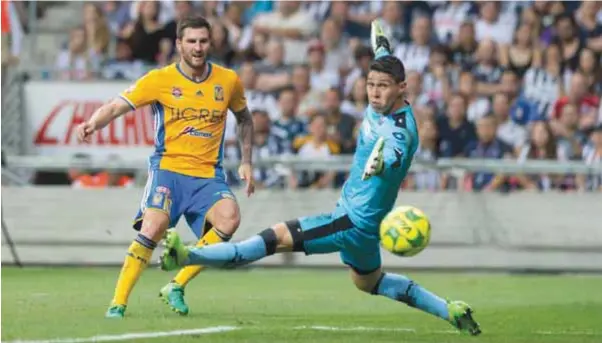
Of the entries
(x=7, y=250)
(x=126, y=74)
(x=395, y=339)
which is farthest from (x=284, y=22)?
(x=395, y=339)

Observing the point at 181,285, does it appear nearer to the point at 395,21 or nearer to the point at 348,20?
the point at 395,21

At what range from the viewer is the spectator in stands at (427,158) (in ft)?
64.7

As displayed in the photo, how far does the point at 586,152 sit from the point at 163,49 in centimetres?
690

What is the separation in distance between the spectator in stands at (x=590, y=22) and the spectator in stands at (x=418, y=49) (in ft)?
7.57

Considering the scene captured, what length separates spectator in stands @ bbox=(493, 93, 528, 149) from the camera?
68.8ft

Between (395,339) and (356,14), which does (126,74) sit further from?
(395,339)

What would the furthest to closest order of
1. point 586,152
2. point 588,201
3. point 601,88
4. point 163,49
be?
point 163,49 → point 601,88 → point 586,152 → point 588,201

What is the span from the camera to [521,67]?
22.2 metres

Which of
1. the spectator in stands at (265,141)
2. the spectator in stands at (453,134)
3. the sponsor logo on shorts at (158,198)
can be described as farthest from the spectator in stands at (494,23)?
the sponsor logo on shorts at (158,198)

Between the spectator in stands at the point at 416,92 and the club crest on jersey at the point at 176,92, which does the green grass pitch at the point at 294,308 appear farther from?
the spectator in stands at the point at 416,92

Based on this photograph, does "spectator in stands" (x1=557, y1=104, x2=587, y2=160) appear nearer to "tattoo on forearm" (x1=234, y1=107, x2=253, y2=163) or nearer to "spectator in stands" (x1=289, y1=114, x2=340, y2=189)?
"spectator in stands" (x1=289, y1=114, x2=340, y2=189)

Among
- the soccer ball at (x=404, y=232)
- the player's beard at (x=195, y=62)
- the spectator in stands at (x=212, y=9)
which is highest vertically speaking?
the player's beard at (x=195, y=62)

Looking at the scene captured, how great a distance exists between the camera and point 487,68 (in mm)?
22062

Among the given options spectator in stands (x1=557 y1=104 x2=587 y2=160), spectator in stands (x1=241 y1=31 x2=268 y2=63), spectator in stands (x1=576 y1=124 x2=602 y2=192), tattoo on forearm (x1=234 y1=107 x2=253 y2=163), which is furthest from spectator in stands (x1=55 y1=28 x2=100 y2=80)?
tattoo on forearm (x1=234 y1=107 x2=253 y2=163)
